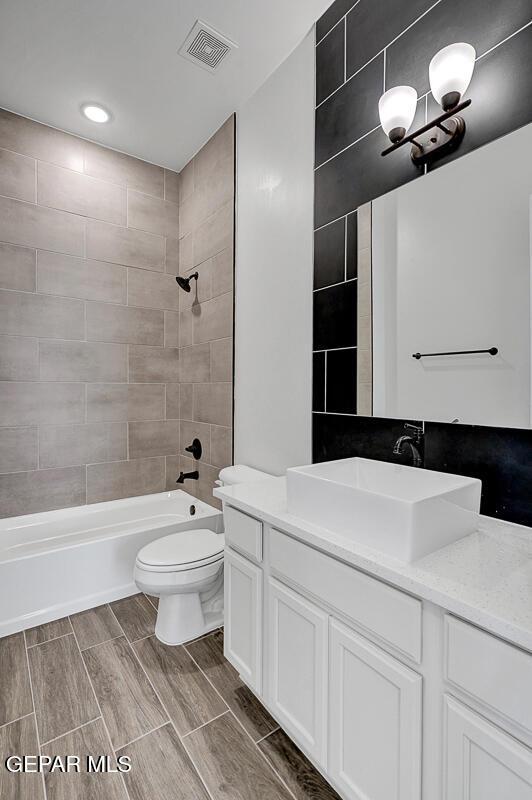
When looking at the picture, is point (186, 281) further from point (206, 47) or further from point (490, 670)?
point (490, 670)

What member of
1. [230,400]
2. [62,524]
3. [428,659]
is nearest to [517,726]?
[428,659]

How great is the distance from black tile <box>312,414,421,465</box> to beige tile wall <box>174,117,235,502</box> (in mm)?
826

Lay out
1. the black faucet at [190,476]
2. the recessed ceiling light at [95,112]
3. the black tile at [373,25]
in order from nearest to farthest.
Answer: the black tile at [373,25] < the recessed ceiling light at [95,112] < the black faucet at [190,476]

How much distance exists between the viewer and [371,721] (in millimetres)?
968

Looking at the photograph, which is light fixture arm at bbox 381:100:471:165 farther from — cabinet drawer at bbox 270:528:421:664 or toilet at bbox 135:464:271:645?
toilet at bbox 135:464:271:645

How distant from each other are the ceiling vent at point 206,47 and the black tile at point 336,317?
134cm

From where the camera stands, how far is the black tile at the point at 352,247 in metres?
1.64

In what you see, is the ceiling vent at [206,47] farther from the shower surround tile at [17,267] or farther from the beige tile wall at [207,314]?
the shower surround tile at [17,267]

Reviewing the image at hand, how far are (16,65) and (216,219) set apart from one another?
4.14 feet

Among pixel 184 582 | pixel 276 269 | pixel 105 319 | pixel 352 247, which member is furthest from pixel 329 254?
pixel 105 319

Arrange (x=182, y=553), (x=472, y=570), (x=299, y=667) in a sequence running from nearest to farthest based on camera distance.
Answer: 1. (x=472, y=570)
2. (x=299, y=667)
3. (x=182, y=553)

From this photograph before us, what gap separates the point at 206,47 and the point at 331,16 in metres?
0.62

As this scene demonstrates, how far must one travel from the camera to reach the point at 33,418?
2.55 m

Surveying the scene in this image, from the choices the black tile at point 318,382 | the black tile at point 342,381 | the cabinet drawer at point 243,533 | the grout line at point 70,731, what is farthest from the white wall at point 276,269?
the grout line at point 70,731
